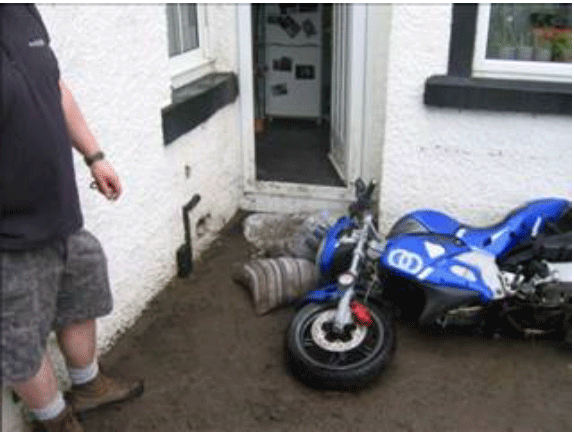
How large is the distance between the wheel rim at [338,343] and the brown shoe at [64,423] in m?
1.00

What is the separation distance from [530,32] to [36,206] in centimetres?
288

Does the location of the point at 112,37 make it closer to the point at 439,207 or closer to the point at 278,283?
the point at 278,283

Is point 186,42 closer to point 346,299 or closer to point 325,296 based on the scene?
point 325,296

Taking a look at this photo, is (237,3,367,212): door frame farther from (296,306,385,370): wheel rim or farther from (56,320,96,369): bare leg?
(56,320,96,369): bare leg

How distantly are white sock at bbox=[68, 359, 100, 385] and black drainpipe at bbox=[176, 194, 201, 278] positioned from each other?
3.98 ft

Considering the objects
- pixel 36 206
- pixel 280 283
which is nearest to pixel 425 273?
pixel 280 283

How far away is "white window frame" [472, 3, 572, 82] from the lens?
12.2 ft

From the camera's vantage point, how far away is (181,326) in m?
3.61

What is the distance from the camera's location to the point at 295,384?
10.3 ft

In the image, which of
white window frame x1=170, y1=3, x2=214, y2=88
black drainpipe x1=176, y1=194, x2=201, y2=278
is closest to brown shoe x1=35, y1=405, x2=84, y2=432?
black drainpipe x1=176, y1=194, x2=201, y2=278

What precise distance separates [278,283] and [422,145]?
116cm

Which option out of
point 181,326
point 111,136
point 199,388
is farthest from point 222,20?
point 199,388

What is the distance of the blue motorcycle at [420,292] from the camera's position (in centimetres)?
304

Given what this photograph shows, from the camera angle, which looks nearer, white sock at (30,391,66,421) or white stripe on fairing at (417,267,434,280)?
white sock at (30,391,66,421)
